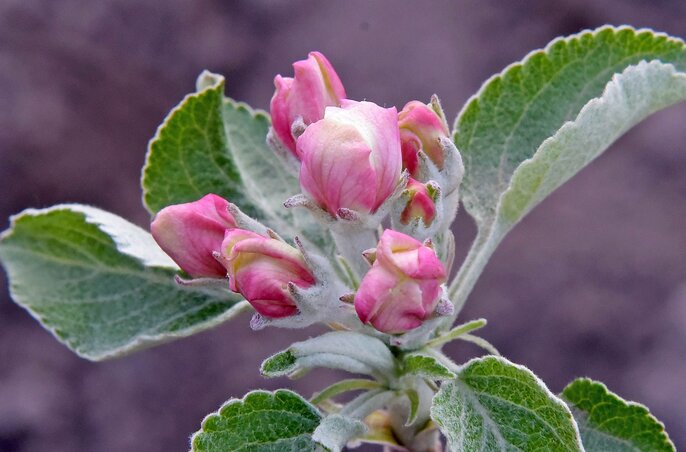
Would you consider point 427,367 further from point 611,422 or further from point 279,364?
point 611,422

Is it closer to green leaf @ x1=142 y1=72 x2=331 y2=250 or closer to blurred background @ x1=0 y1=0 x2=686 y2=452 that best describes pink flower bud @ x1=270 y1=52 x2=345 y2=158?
green leaf @ x1=142 y1=72 x2=331 y2=250

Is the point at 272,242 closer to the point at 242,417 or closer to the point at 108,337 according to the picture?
the point at 242,417

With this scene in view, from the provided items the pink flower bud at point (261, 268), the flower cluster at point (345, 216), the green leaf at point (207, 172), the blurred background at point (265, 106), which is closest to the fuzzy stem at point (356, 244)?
the flower cluster at point (345, 216)

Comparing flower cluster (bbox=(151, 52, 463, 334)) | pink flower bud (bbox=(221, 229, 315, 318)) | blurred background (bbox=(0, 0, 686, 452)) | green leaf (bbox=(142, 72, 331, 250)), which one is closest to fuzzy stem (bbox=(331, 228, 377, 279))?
flower cluster (bbox=(151, 52, 463, 334))

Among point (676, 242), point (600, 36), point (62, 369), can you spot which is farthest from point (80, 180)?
point (600, 36)

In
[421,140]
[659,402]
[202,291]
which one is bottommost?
[659,402]
